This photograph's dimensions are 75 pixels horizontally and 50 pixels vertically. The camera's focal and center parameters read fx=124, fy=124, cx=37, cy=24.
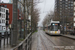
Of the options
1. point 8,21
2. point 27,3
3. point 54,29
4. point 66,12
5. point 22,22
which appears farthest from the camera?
point 8,21

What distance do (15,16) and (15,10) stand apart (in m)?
0.55

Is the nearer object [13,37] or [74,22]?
[13,37]

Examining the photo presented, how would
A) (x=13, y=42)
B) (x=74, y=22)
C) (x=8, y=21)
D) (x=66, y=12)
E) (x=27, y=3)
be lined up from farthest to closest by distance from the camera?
(x=74, y=22), (x=8, y=21), (x=66, y=12), (x=27, y=3), (x=13, y=42)

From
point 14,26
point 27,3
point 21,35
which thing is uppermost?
point 27,3

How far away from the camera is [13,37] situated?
435 inches

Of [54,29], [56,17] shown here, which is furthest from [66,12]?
[54,29]

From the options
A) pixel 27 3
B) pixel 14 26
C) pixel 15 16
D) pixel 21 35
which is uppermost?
pixel 27 3

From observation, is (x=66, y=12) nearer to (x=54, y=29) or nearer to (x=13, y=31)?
(x=54, y=29)

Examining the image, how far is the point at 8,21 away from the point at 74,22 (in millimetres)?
43761

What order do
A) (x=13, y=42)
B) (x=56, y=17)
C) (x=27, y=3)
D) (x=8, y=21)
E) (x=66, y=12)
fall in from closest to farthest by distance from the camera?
(x=13, y=42) → (x=27, y=3) → (x=66, y=12) → (x=56, y=17) → (x=8, y=21)

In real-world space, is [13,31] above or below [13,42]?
above

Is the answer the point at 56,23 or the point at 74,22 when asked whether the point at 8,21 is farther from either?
the point at 74,22

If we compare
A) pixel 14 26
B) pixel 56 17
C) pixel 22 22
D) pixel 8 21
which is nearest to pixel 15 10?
pixel 14 26

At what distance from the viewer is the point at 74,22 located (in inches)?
3194
